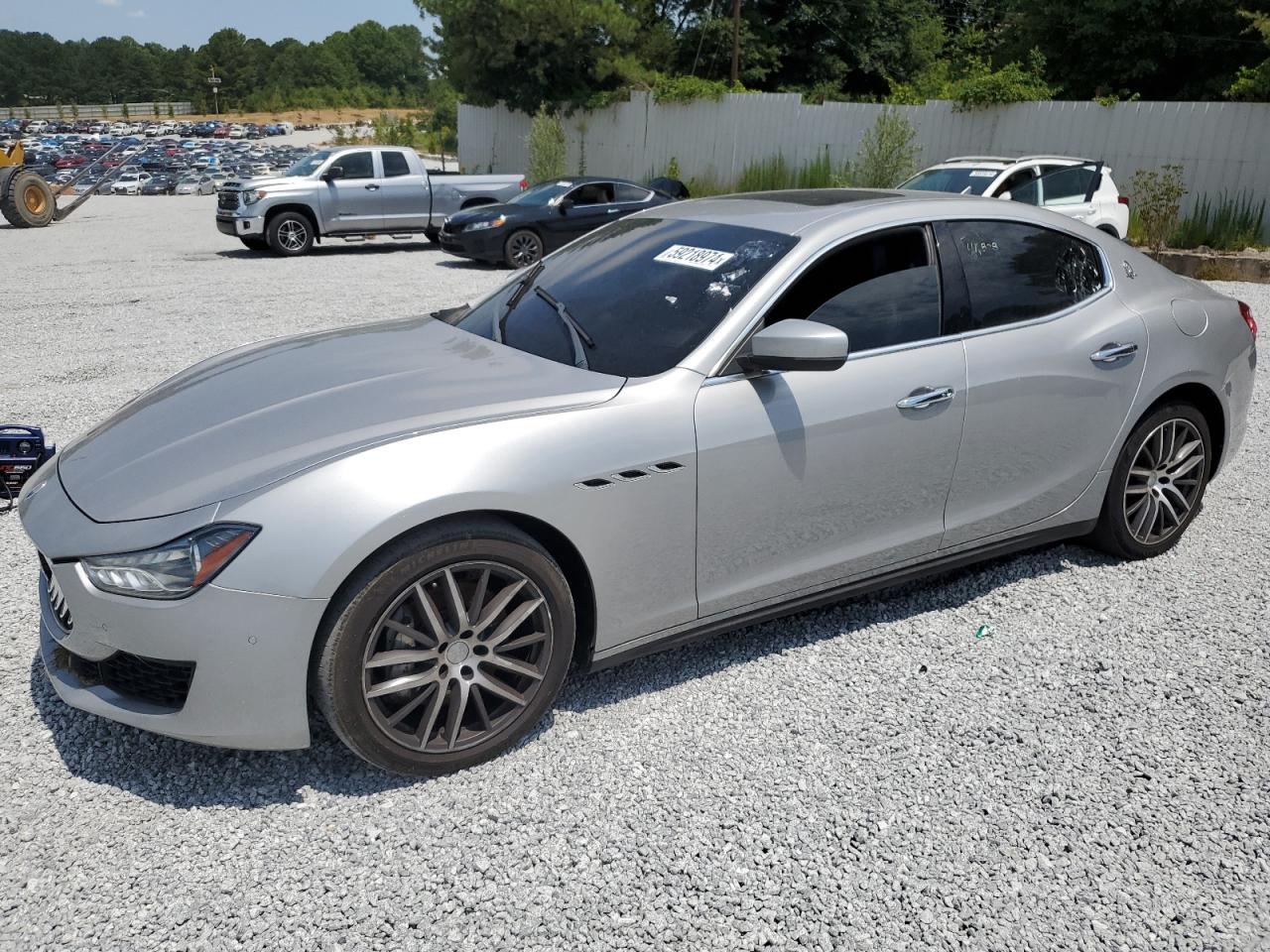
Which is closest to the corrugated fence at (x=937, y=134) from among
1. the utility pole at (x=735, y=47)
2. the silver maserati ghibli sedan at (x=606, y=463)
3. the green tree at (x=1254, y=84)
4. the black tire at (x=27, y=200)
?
the green tree at (x=1254, y=84)

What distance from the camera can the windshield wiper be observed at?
392 cm

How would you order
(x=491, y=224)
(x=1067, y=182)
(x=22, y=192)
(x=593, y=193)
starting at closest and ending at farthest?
(x=1067, y=182)
(x=491, y=224)
(x=593, y=193)
(x=22, y=192)

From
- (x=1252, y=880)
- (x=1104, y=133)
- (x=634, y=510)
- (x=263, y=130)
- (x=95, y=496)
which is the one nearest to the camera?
(x=1252, y=880)

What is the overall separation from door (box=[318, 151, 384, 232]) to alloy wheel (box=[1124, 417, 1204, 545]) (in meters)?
15.3

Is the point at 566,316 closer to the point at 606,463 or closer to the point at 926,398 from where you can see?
the point at 606,463

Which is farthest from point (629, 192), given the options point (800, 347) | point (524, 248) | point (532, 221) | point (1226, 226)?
point (800, 347)

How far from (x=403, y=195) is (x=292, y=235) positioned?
202 centimetres

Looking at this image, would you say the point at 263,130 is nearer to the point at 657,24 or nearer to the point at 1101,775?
the point at 657,24

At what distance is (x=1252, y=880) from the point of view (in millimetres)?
2742

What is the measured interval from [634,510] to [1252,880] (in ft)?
6.42

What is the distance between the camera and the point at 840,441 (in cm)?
352

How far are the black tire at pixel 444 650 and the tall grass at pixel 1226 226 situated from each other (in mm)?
15850

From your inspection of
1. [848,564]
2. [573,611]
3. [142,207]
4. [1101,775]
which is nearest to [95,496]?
[573,611]

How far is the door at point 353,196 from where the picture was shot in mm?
17281
